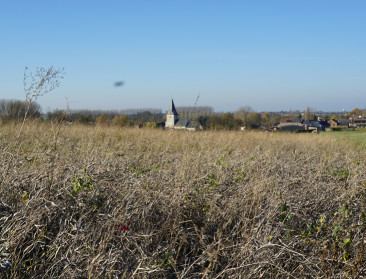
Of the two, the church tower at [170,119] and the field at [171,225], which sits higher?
the church tower at [170,119]

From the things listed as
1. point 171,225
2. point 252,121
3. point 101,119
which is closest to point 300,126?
point 252,121

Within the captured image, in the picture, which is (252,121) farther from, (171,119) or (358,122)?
(358,122)

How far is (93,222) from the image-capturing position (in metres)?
2.81

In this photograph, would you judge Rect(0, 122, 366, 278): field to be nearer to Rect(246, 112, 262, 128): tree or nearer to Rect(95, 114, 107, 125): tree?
Rect(95, 114, 107, 125): tree

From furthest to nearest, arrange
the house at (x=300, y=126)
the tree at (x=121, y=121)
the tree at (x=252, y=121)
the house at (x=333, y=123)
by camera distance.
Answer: the house at (x=333, y=123) < the house at (x=300, y=126) < the tree at (x=252, y=121) < the tree at (x=121, y=121)

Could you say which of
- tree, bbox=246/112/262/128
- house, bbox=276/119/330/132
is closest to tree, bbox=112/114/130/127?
tree, bbox=246/112/262/128

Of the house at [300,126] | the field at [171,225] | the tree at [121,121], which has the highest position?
the tree at [121,121]

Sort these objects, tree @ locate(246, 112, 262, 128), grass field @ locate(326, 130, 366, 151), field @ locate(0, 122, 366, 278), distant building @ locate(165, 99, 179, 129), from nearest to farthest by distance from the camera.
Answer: field @ locate(0, 122, 366, 278)
distant building @ locate(165, 99, 179, 129)
grass field @ locate(326, 130, 366, 151)
tree @ locate(246, 112, 262, 128)

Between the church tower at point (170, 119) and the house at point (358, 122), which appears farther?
the house at point (358, 122)

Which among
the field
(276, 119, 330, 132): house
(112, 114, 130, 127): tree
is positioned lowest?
the field

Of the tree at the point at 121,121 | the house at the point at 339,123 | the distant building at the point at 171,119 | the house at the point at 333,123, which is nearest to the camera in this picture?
the tree at the point at 121,121

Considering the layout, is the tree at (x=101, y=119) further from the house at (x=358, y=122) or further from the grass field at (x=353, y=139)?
the house at (x=358, y=122)

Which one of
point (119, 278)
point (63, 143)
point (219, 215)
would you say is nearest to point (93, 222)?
point (119, 278)

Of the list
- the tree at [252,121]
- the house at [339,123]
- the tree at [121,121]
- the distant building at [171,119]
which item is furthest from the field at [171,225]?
the house at [339,123]
